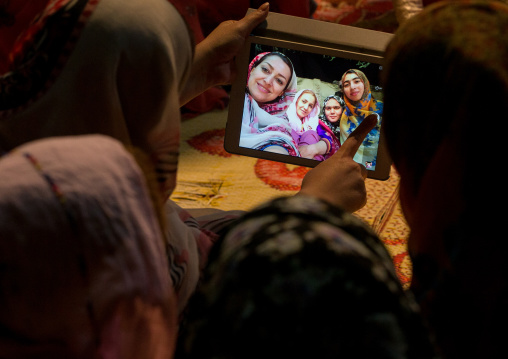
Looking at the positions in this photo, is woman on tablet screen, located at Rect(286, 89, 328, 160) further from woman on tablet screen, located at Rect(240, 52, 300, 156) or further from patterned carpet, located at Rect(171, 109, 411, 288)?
patterned carpet, located at Rect(171, 109, 411, 288)

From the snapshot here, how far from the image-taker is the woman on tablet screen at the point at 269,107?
897 mm

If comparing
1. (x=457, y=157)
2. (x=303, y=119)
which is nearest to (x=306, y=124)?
(x=303, y=119)

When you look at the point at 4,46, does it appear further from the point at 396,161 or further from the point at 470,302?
the point at 470,302

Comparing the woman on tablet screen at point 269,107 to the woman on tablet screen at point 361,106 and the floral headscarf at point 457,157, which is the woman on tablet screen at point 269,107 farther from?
the floral headscarf at point 457,157

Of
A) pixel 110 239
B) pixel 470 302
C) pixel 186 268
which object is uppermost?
pixel 110 239

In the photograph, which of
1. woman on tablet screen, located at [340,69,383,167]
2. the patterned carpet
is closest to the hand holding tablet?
woman on tablet screen, located at [340,69,383,167]

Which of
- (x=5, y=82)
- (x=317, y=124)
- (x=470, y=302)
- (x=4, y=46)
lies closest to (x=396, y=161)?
(x=470, y=302)

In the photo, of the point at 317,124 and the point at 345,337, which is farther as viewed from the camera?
the point at 317,124

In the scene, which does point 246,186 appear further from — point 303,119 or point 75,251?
point 75,251

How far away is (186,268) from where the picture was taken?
0.61 m

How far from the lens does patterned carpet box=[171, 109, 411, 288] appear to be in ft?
3.44

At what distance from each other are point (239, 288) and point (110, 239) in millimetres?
89

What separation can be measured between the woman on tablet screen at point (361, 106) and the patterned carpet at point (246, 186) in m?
0.19

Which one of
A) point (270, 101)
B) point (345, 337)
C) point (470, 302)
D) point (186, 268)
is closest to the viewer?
point (345, 337)
